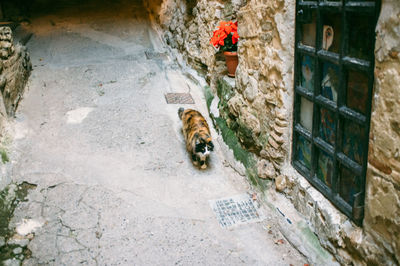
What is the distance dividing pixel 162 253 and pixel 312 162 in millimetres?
1450

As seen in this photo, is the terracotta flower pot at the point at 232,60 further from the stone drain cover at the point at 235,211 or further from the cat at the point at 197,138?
the stone drain cover at the point at 235,211

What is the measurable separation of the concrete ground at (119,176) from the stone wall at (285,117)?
449 mm

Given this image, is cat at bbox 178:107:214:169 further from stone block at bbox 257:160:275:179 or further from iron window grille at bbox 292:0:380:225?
iron window grille at bbox 292:0:380:225

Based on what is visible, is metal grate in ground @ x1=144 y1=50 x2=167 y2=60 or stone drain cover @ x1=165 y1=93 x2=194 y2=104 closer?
stone drain cover @ x1=165 y1=93 x2=194 y2=104

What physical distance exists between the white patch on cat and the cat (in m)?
1.48

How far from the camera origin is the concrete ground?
315cm

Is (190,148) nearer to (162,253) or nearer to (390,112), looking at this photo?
(162,253)

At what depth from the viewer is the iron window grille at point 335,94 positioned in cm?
221

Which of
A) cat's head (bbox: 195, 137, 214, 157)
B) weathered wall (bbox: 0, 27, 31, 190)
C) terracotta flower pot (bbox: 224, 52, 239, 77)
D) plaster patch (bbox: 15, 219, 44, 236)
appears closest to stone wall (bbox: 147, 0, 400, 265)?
terracotta flower pot (bbox: 224, 52, 239, 77)

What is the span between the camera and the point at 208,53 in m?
5.57

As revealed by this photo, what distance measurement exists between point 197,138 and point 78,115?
6.58 feet

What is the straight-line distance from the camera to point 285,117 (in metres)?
3.20

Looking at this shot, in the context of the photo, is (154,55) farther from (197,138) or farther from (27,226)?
(27,226)

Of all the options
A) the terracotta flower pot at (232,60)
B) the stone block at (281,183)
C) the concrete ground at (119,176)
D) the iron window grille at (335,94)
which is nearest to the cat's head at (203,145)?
the concrete ground at (119,176)
